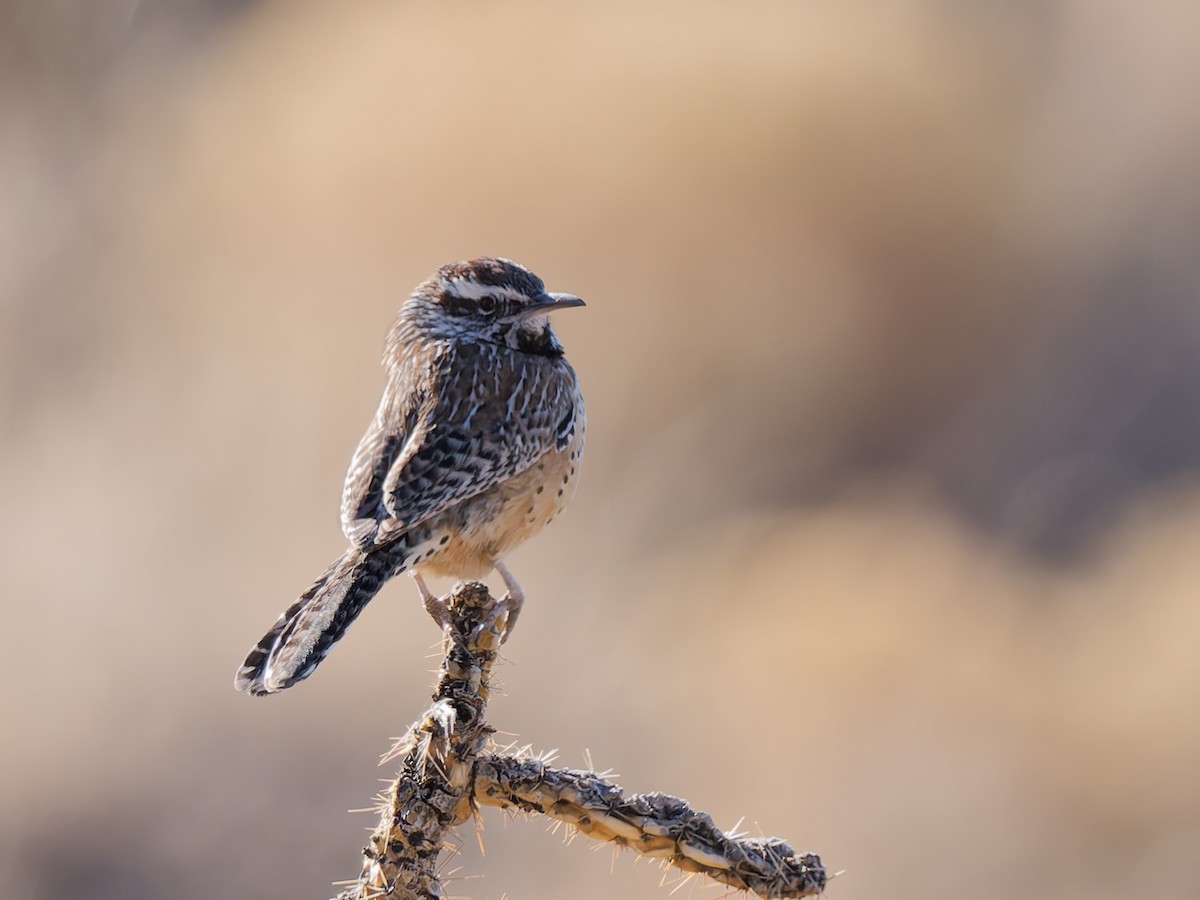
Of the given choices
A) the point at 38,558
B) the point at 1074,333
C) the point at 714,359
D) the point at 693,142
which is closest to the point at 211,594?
the point at 38,558

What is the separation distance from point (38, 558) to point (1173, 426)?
28.3ft

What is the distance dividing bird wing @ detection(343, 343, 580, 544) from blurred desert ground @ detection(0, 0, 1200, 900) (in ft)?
15.7

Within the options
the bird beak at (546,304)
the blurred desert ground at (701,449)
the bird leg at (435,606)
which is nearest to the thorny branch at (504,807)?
the bird leg at (435,606)

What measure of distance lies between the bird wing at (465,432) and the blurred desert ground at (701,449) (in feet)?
15.7

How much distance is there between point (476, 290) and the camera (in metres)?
4.07

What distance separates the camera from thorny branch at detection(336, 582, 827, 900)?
2473 millimetres

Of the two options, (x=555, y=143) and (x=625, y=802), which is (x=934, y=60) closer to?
(x=555, y=143)

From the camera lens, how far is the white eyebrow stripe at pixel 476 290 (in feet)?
13.2

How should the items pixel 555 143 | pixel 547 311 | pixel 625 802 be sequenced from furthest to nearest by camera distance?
pixel 555 143 < pixel 547 311 < pixel 625 802

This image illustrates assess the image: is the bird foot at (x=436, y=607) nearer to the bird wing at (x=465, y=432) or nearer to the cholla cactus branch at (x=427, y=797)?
the bird wing at (x=465, y=432)

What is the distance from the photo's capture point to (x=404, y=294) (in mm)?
11391

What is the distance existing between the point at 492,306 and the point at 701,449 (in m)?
7.04

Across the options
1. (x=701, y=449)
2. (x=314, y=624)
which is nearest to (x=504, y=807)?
(x=314, y=624)

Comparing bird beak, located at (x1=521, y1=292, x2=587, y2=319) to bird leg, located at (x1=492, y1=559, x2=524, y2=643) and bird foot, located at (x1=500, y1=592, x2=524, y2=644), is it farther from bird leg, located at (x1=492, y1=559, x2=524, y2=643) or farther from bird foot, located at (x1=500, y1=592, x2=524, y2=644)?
bird foot, located at (x1=500, y1=592, x2=524, y2=644)
